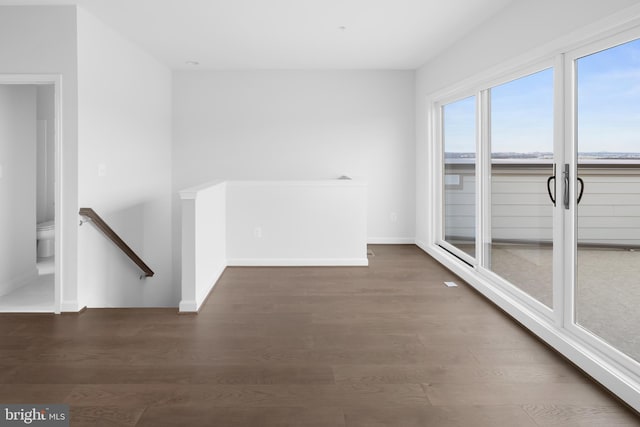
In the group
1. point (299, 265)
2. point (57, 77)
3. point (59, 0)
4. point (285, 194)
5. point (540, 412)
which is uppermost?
point (59, 0)

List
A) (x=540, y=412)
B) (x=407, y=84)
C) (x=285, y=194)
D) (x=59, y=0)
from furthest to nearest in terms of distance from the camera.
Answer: (x=407, y=84) → (x=285, y=194) → (x=59, y=0) → (x=540, y=412)

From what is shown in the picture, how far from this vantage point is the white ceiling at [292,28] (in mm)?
3930

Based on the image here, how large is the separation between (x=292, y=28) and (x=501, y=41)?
2.01 m

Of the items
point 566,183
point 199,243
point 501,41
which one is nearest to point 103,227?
point 199,243

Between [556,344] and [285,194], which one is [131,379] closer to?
[556,344]

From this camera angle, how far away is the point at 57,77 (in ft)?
12.3

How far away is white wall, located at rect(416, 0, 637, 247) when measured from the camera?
2818 mm

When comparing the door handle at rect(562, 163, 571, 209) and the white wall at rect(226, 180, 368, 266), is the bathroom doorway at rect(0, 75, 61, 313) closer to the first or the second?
the white wall at rect(226, 180, 368, 266)

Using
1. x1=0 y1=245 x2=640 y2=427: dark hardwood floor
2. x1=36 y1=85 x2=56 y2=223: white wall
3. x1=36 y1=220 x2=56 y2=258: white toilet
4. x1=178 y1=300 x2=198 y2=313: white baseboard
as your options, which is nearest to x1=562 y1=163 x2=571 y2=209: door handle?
x1=0 y1=245 x2=640 y2=427: dark hardwood floor

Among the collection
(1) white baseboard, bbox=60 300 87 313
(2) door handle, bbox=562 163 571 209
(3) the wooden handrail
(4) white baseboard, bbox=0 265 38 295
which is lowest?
(1) white baseboard, bbox=60 300 87 313

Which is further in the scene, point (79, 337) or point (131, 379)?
point (79, 337)

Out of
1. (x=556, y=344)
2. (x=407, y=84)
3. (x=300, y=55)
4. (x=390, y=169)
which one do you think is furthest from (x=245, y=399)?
(x=407, y=84)

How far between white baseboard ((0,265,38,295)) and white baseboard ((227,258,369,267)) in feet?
6.66

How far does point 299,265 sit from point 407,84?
3.33 metres
